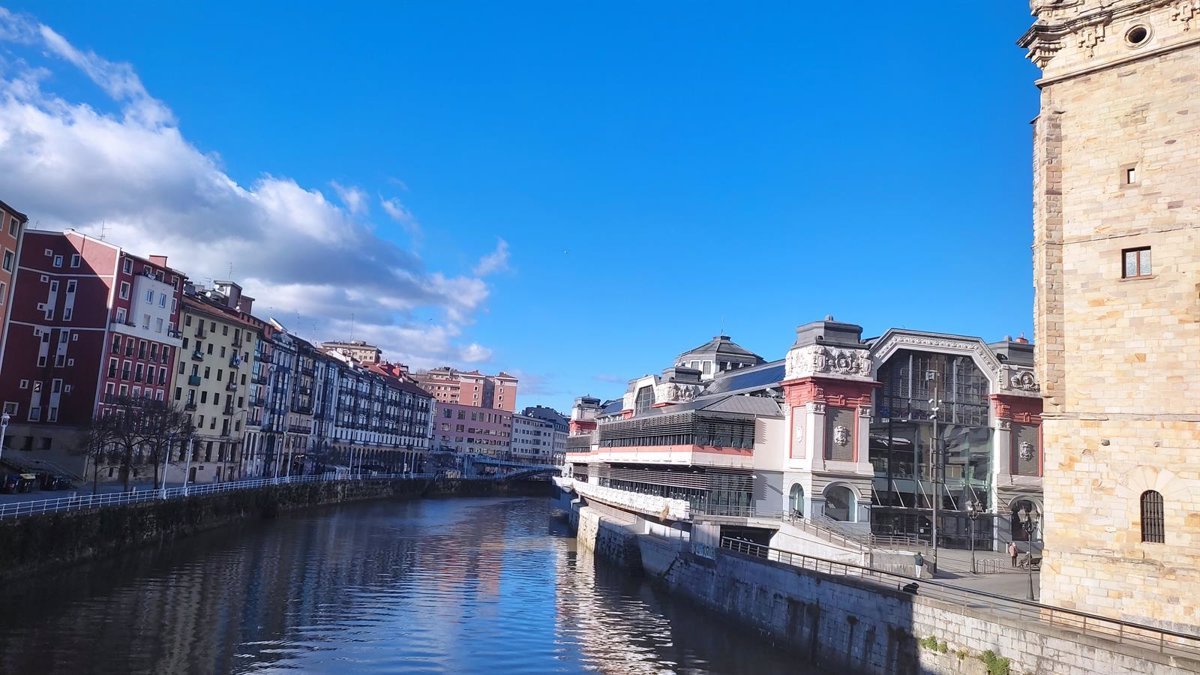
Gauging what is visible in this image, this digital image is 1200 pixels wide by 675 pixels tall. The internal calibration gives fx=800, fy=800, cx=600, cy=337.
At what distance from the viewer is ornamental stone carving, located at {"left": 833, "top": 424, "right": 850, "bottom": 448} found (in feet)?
184

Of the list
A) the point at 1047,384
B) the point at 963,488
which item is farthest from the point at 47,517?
the point at 963,488

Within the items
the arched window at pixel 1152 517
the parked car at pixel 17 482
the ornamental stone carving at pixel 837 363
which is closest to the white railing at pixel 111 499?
the parked car at pixel 17 482

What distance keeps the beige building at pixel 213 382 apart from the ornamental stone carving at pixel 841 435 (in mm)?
65609

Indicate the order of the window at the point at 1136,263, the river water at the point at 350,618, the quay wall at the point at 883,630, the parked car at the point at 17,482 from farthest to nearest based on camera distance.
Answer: the parked car at the point at 17,482, the river water at the point at 350,618, the window at the point at 1136,263, the quay wall at the point at 883,630

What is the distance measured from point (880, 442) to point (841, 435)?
333cm

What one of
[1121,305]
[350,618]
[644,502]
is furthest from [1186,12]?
[644,502]

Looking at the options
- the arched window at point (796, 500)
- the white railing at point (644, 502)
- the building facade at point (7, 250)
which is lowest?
the white railing at point (644, 502)

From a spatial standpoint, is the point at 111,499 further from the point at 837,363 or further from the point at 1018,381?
the point at 1018,381

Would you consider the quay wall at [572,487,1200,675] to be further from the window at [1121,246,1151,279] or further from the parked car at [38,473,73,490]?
the parked car at [38,473,73,490]

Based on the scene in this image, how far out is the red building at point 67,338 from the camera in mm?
72438

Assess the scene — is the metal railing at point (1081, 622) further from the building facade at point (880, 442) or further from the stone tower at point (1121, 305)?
the building facade at point (880, 442)

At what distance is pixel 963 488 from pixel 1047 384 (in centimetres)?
3153

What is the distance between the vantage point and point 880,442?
2251 inches

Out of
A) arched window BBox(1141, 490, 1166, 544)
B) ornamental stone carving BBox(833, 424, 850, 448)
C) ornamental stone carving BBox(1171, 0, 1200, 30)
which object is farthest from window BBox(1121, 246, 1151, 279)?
ornamental stone carving BBox(833, 424, 850, 448)
